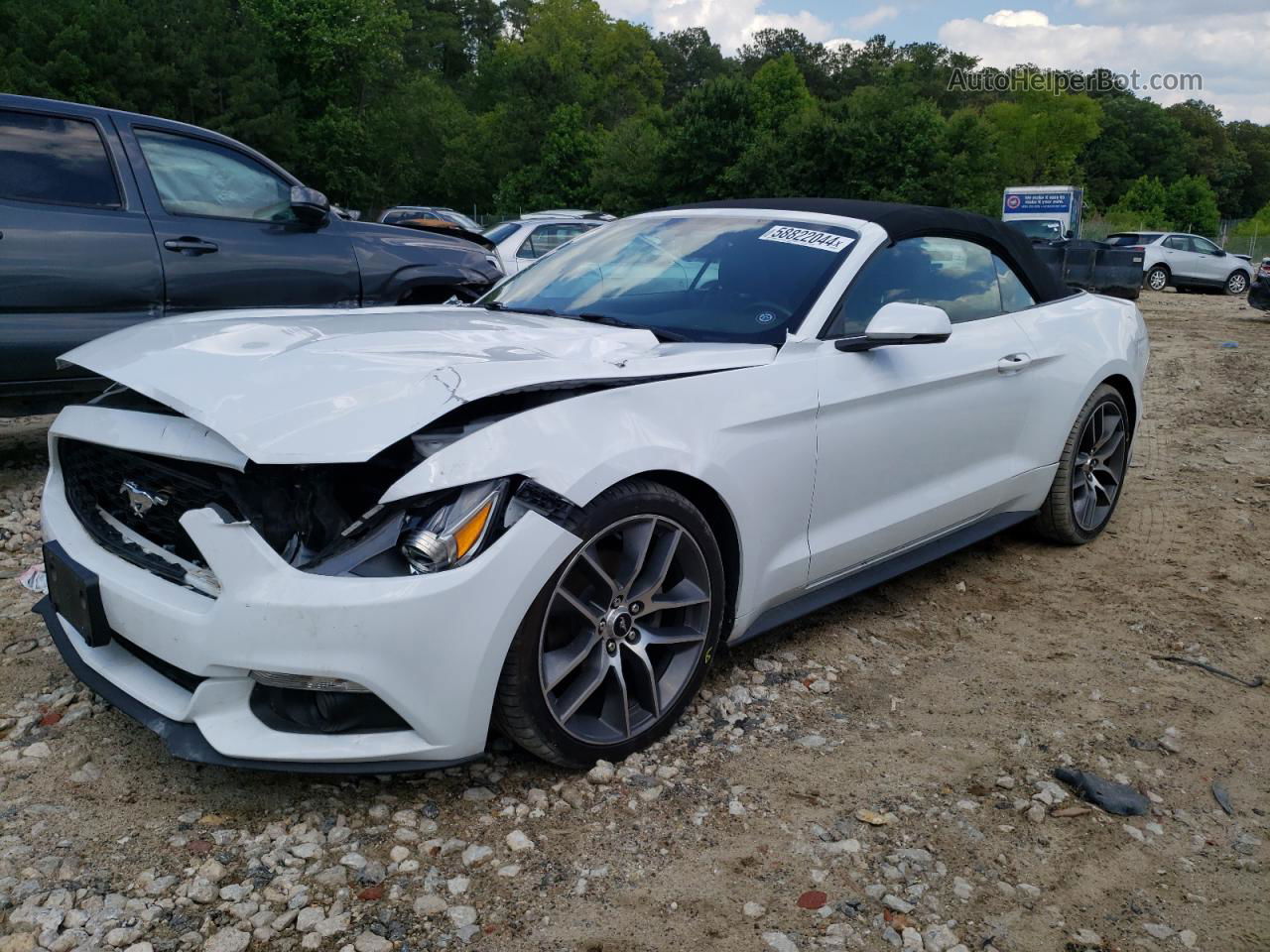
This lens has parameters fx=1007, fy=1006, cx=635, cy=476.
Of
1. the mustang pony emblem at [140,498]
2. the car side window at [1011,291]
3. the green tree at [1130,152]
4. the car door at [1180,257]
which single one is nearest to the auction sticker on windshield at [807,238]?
the car side window at [1011,291]

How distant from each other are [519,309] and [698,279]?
665mm

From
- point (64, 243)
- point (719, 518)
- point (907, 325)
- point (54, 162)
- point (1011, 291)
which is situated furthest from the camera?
point (54, 162)

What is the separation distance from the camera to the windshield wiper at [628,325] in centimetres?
314

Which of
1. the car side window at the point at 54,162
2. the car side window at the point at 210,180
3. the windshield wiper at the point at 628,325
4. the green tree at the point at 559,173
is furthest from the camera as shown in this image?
the green tree at the point at 559,173

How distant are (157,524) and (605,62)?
78.1 metres

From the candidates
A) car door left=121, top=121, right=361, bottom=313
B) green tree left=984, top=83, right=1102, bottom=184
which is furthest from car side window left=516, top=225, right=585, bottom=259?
green tree left=984, top=83, right=1102, bottom=184

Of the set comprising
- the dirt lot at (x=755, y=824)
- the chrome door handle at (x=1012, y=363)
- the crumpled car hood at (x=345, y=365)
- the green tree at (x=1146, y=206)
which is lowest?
the dirt lot at (x=755, y=824)

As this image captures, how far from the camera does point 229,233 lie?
208 inches

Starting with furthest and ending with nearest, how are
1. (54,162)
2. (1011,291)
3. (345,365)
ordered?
(54,162) → (1011,291) → (345,365)

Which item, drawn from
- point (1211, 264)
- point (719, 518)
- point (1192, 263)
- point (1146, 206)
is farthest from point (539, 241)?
point (1146, 206)

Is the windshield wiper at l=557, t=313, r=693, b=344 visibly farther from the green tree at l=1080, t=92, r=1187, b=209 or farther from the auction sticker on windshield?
the green tree at l=1080, t=92, r=1187, b=209

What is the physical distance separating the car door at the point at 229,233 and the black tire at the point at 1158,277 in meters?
23.2

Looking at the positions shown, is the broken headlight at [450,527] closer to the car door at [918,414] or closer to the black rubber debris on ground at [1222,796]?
the car door at [918,414]

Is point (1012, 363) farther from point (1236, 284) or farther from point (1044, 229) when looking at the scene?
point (1236, 284)
